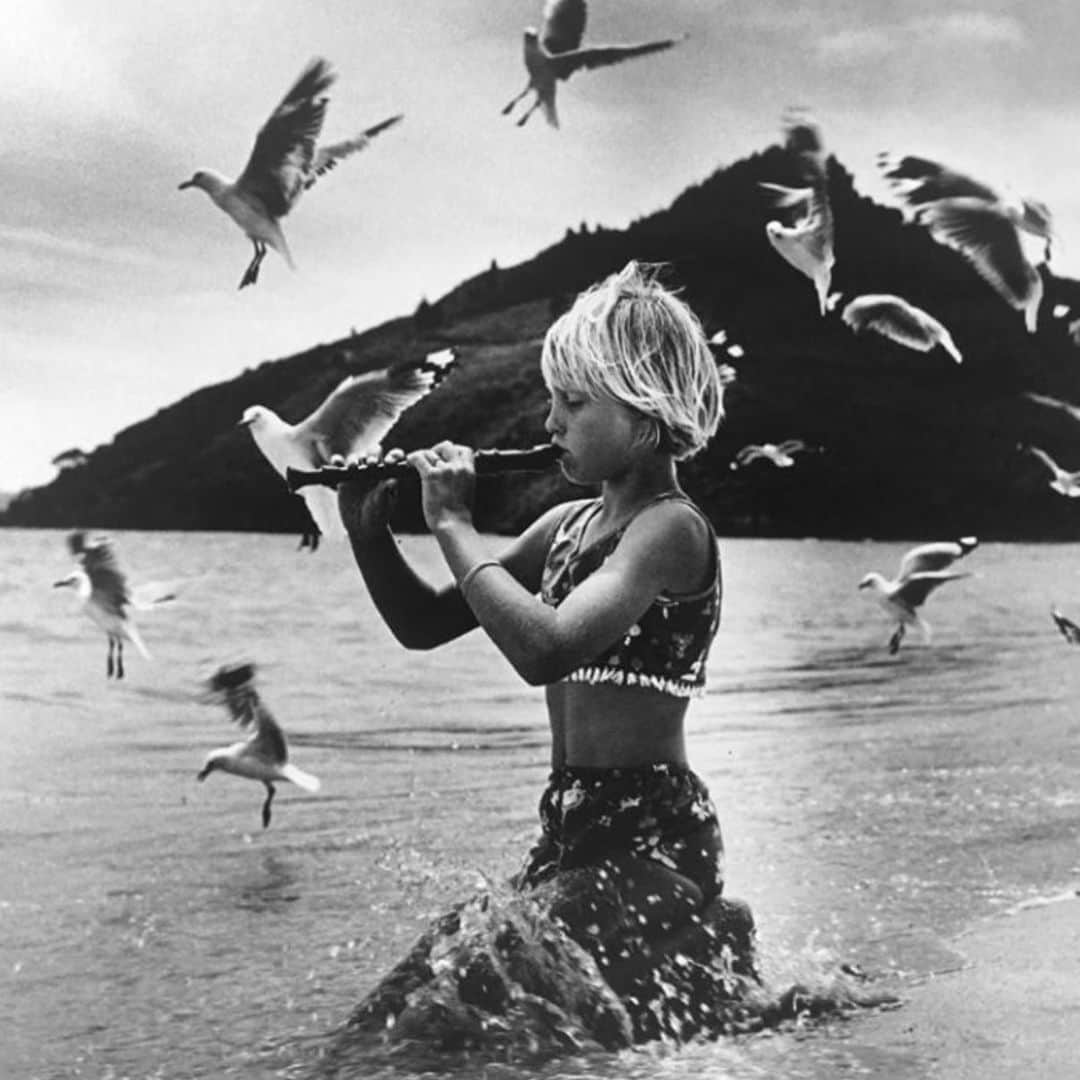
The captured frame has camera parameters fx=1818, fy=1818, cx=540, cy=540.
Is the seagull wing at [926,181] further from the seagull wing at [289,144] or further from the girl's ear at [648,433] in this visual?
the girl's ear at [648,433]

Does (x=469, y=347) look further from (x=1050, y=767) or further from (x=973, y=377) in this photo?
(x=1050, y=767)

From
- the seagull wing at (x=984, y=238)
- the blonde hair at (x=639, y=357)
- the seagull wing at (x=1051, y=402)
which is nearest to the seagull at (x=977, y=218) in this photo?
the seagull wing at (x=984, y=238)

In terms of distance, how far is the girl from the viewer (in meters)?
1.57

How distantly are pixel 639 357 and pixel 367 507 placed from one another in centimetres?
27

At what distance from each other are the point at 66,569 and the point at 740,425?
1.00 meters

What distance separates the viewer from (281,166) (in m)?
2.33

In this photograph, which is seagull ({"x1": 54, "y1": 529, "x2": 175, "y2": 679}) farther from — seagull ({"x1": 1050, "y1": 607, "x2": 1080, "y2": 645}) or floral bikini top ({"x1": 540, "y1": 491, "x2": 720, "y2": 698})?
seagull ({"x1": 1050, "y1": 607, "x2": 1080, "y2": 645})

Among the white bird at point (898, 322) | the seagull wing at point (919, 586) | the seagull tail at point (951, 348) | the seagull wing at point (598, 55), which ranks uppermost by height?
the seagull wing at point (598, 55)

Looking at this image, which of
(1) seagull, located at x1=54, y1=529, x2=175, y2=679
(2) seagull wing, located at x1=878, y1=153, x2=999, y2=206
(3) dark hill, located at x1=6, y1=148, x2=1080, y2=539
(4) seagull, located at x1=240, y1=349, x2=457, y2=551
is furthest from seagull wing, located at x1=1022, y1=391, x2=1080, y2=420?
(1) seagull, located at x1=54, y1=529, x2=175, y2=679

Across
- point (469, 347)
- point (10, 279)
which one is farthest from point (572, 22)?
point (10, 279)

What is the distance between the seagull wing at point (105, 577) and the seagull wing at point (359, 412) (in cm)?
37

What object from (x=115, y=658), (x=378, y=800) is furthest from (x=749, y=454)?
(x=115, y=658)

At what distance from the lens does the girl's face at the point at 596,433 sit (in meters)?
1.60

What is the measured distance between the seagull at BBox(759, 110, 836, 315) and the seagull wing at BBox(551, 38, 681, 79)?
0.78 ft
